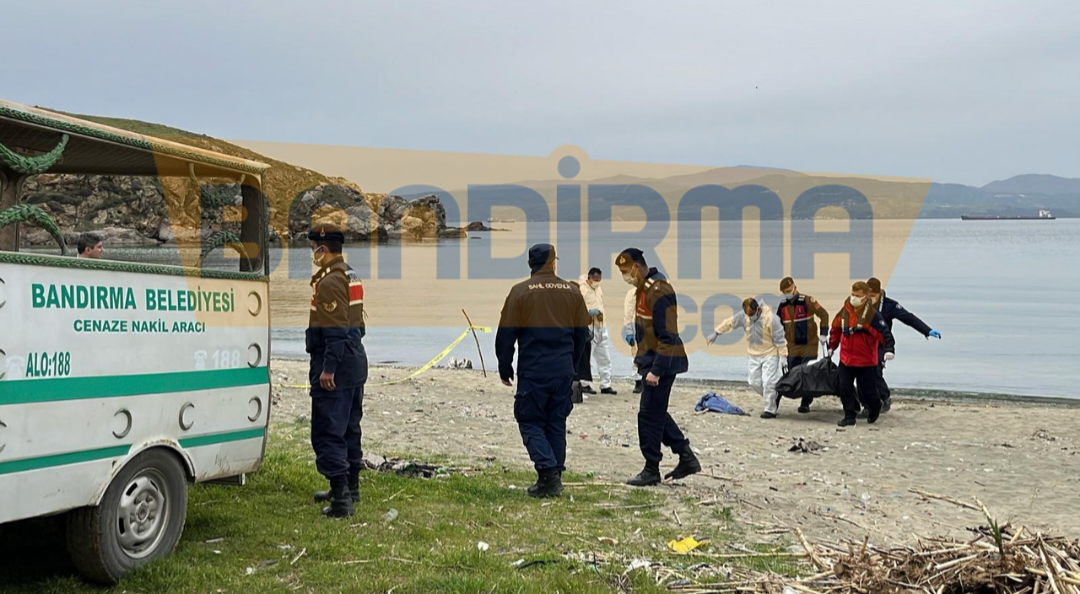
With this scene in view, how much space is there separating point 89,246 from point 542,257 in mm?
3897

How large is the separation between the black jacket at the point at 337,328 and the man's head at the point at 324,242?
6cm

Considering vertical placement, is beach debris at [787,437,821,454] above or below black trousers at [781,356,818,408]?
below

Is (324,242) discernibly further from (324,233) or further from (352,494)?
(352,494)

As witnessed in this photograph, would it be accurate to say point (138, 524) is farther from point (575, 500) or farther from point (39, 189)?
point (575, 500)

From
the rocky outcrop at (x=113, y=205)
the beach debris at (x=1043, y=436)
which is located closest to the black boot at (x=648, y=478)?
the rocky outcrop at (x=113, y=205)

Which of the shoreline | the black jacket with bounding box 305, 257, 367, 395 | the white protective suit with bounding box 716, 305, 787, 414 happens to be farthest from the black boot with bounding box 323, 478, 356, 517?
the shoreline

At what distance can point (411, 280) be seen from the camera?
55.1 metres

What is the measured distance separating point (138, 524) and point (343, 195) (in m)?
77.5

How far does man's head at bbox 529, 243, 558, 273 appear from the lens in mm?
8734

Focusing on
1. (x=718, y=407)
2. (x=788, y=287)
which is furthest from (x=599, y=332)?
(x=788, y=287)

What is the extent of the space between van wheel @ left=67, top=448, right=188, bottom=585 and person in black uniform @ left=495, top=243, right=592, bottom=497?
3.25 meters

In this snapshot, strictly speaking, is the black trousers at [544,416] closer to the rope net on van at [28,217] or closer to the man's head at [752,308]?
the rope net on van at [28,217]

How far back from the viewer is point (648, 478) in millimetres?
9414

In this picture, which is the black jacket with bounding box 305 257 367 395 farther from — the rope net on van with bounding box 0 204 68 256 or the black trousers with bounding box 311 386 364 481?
the rope net on van with bounding box 0 204 68 256
